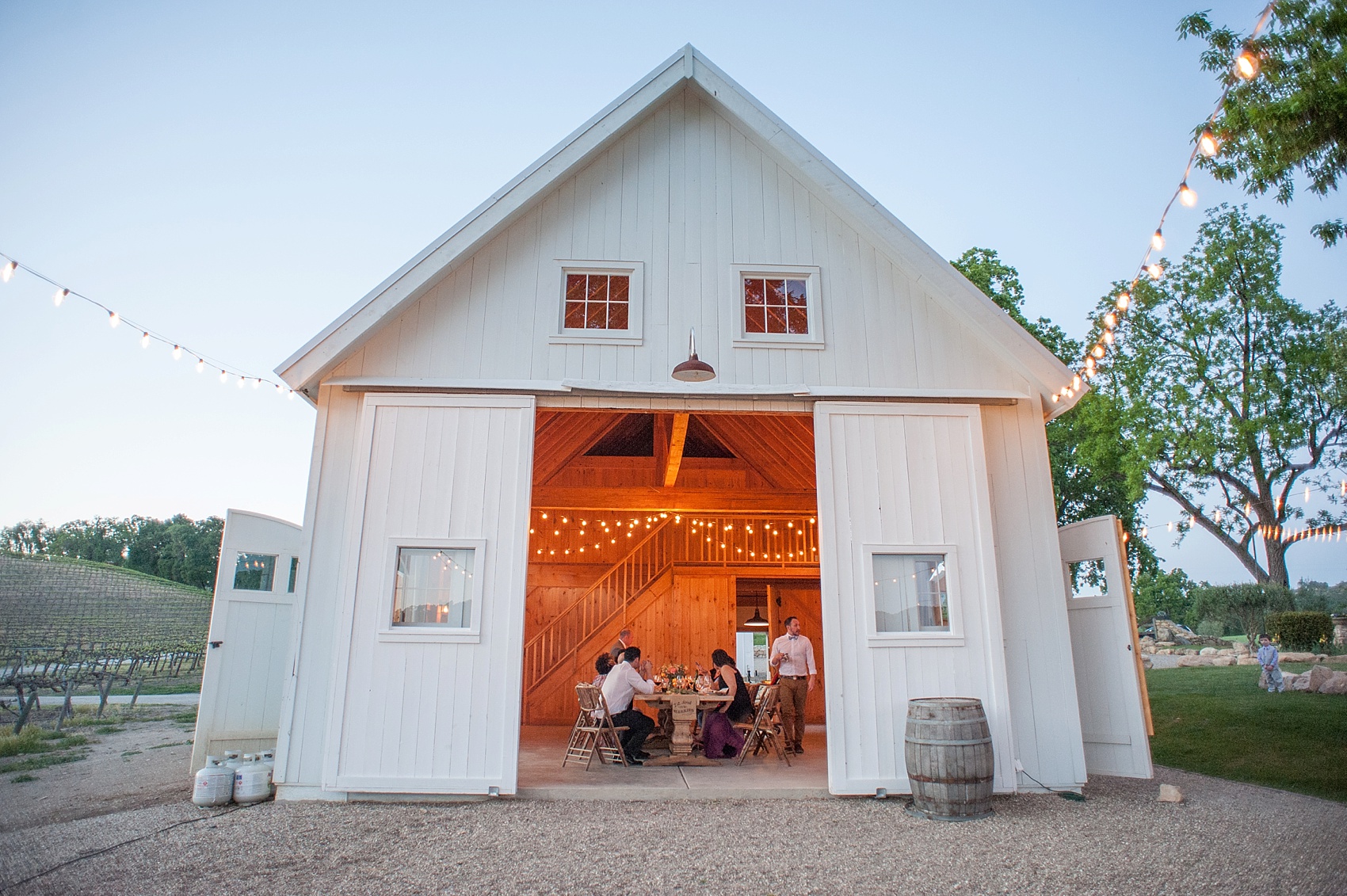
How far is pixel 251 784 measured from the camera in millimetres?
5715

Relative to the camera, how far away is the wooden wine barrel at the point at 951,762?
533cm

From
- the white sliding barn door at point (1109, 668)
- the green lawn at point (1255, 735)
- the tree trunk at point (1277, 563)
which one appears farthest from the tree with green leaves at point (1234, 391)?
the white sliding barn door at point (1109, 668)

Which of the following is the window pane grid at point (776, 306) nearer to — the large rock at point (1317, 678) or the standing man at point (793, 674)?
the standing man at point (793, 674)

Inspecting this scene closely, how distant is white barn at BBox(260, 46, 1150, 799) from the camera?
19.3 feet

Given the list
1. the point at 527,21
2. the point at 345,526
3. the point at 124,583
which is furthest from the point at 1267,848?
the point at 124,583

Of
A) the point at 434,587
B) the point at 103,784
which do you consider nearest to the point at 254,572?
the point at 103,784

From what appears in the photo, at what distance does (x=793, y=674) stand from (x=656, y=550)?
15.2 feet

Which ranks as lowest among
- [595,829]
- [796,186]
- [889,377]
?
[595,829]

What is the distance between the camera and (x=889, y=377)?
6.67m

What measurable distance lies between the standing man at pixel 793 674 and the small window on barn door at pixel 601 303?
4.08 meters

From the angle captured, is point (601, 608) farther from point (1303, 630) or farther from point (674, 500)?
point (1303, 630)

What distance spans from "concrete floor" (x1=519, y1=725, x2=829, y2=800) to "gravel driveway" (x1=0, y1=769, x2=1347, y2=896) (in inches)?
7.3

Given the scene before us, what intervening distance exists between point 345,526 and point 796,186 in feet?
16.6

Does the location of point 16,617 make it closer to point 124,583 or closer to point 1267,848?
point 124,583
